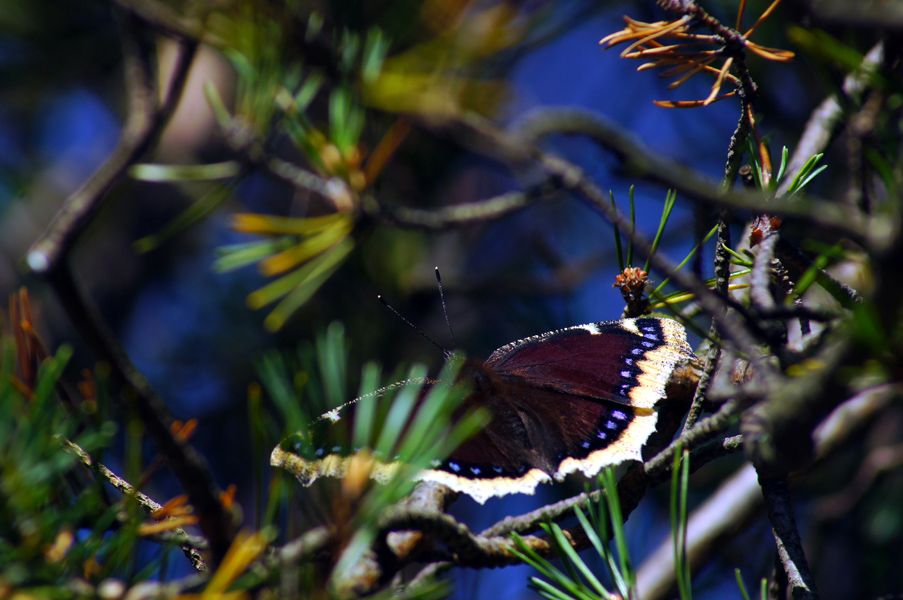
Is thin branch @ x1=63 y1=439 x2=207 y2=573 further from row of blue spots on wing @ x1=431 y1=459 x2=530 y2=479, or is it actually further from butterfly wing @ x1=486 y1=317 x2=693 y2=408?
butterfly wing @ x1=486 y1=317 x2=693 y2=408

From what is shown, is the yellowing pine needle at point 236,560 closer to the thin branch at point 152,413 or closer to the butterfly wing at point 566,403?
the thin branch at point 152,413

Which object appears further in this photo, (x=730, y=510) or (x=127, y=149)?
(x=730, y=510)

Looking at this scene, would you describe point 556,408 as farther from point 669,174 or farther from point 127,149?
point 127,149

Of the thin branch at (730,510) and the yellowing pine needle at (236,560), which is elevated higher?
the yellowing pine needle at (236,560)

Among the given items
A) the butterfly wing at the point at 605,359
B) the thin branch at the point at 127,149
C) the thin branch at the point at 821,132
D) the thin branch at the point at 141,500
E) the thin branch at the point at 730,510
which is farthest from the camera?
the thin branch at the point at 730,510

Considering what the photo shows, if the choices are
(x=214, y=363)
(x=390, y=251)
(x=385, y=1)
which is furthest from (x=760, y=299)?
(x=214, y=363)

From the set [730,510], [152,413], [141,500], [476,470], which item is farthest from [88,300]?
[730,510]

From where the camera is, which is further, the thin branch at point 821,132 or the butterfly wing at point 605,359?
the butterfly wing at point 605,359

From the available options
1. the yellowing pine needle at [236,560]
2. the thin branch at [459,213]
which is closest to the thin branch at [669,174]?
the thin branch at [459,213]
